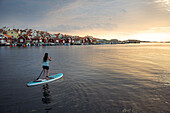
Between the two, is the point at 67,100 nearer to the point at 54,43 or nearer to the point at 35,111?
the point at 35,111

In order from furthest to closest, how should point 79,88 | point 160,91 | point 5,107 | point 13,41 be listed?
point 13,41, point 79,88, point 160,91, point 5,107

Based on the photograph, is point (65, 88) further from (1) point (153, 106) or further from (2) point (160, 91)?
(2) point (160, 91)

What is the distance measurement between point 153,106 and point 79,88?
528 cm

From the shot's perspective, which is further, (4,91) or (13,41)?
(13,41)

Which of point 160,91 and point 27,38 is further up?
point 27,38

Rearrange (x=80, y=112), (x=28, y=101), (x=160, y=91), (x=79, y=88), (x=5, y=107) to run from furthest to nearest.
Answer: (x=79, y=88)
(x=160, y=91)
(x=28, y=101)
(x=5, y=107)
(x=80, y=112)

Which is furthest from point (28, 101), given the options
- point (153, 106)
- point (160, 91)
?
point (160, 91)

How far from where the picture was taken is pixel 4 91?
32.7 feet

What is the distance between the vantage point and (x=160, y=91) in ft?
32.1

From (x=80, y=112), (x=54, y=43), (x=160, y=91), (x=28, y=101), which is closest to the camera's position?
(x=80, y=112)

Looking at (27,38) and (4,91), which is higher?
(27,38)

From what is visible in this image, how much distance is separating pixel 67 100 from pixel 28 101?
7.99 feet

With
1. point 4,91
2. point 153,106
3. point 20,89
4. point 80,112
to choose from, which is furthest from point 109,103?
point 4,91

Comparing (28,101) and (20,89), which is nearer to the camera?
(28,101)
